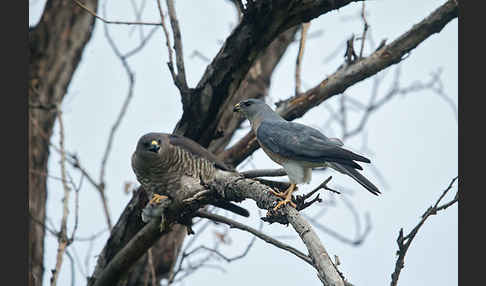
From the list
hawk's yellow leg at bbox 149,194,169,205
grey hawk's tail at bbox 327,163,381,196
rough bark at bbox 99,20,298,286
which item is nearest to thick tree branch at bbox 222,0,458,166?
rough bark at bbox 99,20,298,286

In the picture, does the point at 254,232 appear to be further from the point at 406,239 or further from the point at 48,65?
the point at 48,65

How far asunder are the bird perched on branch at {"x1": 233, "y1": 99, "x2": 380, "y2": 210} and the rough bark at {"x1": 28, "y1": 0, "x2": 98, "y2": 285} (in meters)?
2.95

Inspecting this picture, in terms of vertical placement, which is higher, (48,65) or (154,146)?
(48,65)

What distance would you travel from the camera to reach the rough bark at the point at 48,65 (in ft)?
21.6

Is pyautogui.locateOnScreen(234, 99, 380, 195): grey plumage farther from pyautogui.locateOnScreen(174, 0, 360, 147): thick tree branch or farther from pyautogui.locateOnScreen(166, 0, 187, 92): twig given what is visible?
pyautogui.locateOnScreen(166, 0, 187, 92): twig

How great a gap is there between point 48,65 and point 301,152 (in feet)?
13.1

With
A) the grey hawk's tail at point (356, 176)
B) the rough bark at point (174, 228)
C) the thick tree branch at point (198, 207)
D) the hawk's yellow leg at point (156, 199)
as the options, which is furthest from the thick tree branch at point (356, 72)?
the grey hawk's tail at point (356, 176)

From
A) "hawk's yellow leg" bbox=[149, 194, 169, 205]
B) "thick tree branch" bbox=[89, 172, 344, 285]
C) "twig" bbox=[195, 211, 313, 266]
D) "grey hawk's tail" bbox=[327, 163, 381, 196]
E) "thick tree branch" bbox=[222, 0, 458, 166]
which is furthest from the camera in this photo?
"thick tree branch" bbox=[222, 0, 458, 166]

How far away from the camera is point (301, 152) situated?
4160mm

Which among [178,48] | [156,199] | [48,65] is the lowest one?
[156,199]

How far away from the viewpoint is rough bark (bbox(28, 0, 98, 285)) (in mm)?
6570

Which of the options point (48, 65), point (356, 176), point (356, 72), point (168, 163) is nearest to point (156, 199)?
point (168, 163)

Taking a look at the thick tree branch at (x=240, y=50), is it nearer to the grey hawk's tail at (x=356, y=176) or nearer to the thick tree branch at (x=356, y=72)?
the thick tree branch at (x=356, y=72)

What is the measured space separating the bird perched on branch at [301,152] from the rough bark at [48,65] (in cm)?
295
